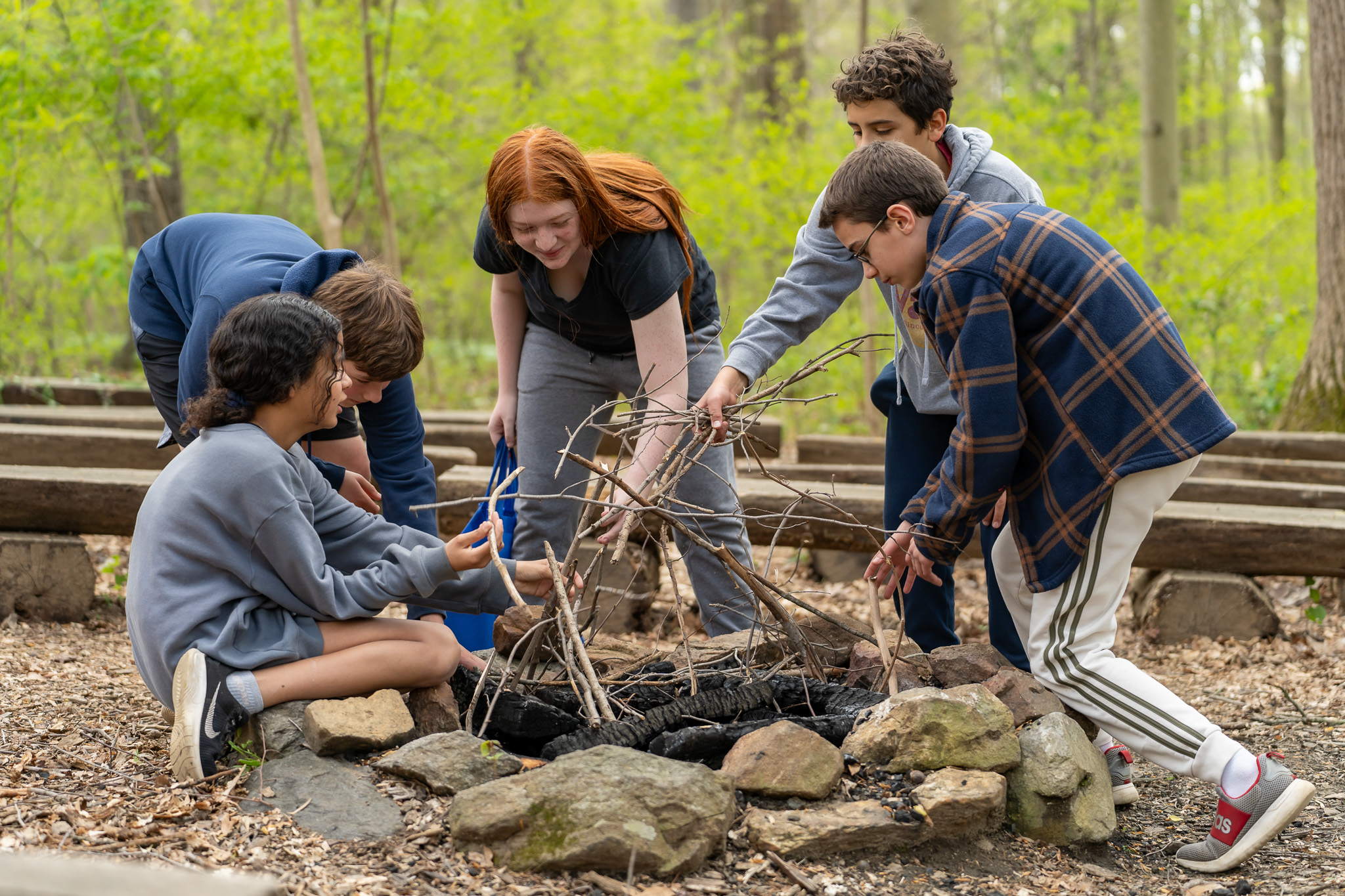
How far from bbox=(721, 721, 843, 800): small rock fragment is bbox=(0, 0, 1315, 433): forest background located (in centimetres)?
556

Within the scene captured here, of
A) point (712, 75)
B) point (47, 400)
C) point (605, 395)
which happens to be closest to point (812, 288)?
point (605, 395)

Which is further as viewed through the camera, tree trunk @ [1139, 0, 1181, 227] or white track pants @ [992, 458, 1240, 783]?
tree trunk @ [1139, 0, 1181, 227]

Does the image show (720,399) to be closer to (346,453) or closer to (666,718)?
(666,718)

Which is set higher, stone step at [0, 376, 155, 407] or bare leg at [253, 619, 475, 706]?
stone step at [0, 376, 155, 407]

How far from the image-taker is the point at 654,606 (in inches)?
187

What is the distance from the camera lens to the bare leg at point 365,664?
7.86 feet

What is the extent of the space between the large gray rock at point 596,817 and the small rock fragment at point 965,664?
977 millimetres

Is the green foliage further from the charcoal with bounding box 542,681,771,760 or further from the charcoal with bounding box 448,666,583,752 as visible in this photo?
the charcoal with bounding box 542,681,771,760

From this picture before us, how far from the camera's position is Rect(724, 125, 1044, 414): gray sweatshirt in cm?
289

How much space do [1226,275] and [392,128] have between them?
24.4 feet

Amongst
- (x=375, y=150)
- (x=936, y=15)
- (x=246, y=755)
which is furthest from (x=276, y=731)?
(x=936, y=15)

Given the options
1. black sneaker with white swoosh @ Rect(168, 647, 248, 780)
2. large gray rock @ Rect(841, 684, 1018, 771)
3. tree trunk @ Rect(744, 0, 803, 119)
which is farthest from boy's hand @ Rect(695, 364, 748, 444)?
tree trunk @ Rect(744, 0, 803, 119)

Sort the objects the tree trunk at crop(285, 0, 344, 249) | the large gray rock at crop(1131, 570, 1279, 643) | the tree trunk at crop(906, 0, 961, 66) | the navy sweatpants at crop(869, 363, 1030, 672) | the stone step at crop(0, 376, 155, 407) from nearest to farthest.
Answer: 1. the navy sweatpants at crop(869, 363, 1030, 672)
2. the large gray rock at crop(1131, 570, 1279, 643)
3. the stone step at crop(0, 376, 155, 407)
4. the tree trunk at crop(285, 0, 344, 249)
5. the tree trunk at crop(906, 0, 961, 66)

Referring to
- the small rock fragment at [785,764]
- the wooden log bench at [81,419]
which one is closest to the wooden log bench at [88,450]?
the wooden log bench at [81,419]
